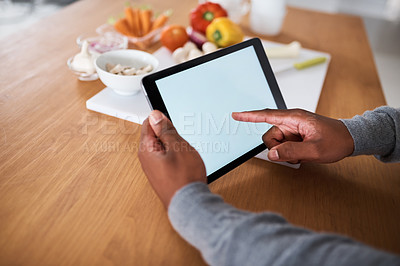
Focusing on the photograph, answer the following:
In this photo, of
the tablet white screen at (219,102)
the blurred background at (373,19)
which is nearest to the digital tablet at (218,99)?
the tablet white screen at (219,102)

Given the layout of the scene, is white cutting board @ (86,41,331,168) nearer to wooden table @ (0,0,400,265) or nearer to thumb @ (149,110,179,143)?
wooden table @ (0,0,400,265)

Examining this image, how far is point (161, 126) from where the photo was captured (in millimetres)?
570

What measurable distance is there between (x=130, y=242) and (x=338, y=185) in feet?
1.38

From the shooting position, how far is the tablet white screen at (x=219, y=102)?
623 millimetres

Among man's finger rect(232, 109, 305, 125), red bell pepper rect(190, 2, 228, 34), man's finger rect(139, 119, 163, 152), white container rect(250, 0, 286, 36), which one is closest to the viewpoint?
man's finger rect(139, 119, 163, 152)

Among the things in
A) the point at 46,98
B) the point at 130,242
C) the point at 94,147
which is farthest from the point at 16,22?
the point at 130,242

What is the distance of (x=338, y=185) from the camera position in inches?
26.0

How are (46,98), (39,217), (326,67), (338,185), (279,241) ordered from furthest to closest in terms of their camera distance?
1. (326,67)
2. (46,98)
3. (338,185)
4. (39,217)
5. (279,241)

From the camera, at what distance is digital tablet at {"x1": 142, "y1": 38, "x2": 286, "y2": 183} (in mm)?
615

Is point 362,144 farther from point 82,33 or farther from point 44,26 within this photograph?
point 44,26

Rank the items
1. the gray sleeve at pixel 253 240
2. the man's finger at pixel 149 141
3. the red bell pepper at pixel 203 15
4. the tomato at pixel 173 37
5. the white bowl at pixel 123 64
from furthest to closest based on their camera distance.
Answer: the red bell pepper at pixel 203 15 → the tomato at pixel 173 37 → the white bowl at pixel 123 64 → the man's finger at pixel 149 141 → the gray sleeve at pixel 253 240

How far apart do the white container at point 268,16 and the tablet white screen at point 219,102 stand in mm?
674

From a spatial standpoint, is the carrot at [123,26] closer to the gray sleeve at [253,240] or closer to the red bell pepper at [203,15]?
the red bell pepper at [203,15]

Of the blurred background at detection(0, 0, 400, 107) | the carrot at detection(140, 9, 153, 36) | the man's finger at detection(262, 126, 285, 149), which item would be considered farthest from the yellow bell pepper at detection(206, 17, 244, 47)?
the blurred background at detection(0, 0, 400, 107)
